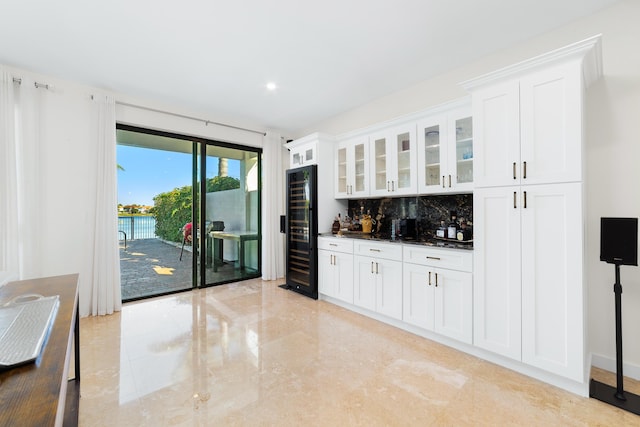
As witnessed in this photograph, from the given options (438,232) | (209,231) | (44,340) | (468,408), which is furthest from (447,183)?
(209,231)

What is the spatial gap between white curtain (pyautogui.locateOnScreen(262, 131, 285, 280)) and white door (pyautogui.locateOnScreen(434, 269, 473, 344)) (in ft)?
9.71

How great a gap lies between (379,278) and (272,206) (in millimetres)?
2456

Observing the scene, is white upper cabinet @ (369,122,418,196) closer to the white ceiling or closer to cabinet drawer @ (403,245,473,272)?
the white ceiling

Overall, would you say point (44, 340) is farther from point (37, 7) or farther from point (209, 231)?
point (209, 231)

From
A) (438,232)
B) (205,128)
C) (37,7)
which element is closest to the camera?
(37,7)

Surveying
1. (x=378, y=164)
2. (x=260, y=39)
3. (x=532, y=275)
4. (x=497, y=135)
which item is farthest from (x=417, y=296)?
(x=260, y=39)

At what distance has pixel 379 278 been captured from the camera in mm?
3098

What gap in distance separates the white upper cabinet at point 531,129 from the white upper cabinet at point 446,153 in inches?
17.7

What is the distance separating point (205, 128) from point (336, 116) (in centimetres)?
204

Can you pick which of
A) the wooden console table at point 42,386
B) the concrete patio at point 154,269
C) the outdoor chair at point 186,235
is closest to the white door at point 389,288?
the wooden console table at point 42,386

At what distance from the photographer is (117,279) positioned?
3.41 meters

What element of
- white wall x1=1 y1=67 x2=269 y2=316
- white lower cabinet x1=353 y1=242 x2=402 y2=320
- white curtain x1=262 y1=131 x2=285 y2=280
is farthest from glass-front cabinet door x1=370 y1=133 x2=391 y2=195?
white wall x1=1 y1=67 x2=269 y2=316

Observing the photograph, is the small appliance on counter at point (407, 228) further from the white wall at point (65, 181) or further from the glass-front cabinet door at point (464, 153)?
the white wall at point (65, 181)

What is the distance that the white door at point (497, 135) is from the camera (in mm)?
2121
